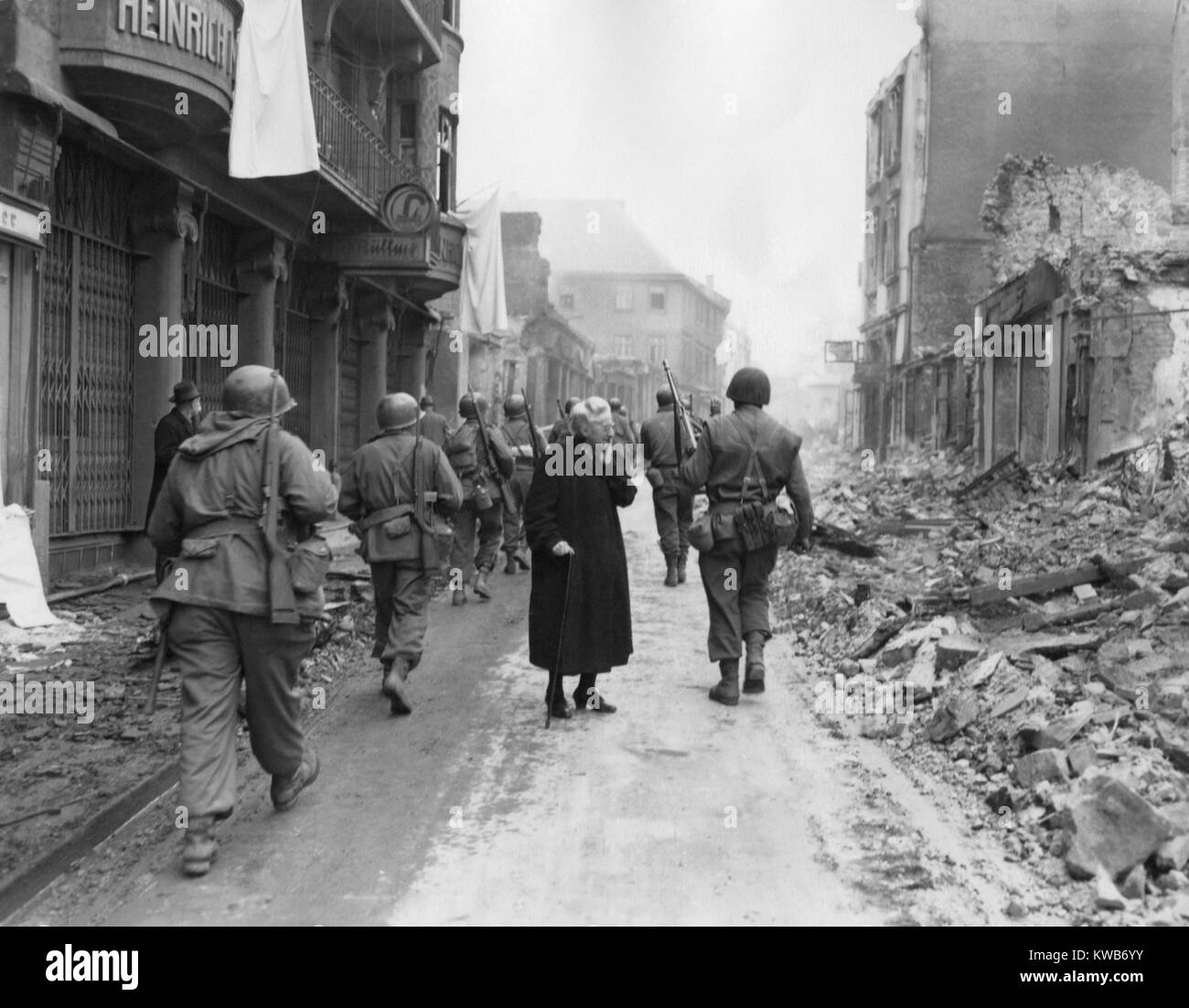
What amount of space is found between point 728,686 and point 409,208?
1334 centimetres

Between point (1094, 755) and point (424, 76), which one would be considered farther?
point (424, 76)

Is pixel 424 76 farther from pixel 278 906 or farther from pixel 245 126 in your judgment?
pixel 278 906

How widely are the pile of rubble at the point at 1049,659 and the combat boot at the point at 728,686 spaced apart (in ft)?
1.76

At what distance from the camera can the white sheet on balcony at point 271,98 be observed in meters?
12.6

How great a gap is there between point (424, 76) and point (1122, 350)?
44.8ft

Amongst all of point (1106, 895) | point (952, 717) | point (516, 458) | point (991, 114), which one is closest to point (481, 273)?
point (516, 458)

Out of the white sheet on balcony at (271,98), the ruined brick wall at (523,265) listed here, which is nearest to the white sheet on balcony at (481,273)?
the white sheet on balcony at (271,98)

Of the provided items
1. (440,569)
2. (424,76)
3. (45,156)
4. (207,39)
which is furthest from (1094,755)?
(424,76)

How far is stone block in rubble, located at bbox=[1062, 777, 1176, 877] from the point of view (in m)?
4.43

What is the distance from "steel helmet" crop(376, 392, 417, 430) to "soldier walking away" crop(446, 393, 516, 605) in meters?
3.97

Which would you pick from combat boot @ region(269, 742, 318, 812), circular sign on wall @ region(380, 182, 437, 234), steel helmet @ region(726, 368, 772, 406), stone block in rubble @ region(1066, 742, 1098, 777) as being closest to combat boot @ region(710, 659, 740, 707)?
steel helmet @ region(726, 368, 772, 406)

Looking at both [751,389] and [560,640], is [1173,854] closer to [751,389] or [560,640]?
[560,640]

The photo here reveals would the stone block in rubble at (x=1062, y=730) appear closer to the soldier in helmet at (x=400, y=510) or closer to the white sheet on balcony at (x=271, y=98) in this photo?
the soldier in helmet at (x=400, y=510)

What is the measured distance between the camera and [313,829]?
5.11 metres
